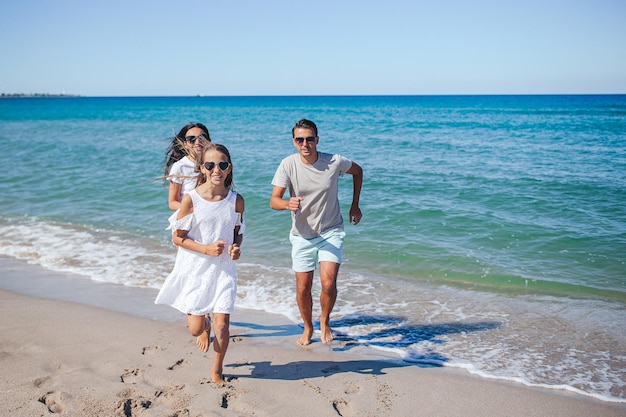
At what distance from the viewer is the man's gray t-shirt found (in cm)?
485

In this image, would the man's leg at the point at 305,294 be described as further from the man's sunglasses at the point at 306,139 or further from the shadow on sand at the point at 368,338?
the man's sunglasses at the point at 306,139

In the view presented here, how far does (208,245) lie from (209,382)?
3.70 ft

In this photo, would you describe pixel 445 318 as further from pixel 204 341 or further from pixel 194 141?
pixel 194 141

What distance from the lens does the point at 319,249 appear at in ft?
16.3

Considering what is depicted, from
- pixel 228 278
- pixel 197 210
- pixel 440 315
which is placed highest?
pixel 197 210

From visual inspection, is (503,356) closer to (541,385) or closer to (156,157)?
(541,385)

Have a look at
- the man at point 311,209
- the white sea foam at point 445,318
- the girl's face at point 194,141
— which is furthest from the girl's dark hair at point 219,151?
the white sea foam at point 445,318

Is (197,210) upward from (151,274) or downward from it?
upward

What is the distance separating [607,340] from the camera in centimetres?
528

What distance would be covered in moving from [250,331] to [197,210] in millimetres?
2003

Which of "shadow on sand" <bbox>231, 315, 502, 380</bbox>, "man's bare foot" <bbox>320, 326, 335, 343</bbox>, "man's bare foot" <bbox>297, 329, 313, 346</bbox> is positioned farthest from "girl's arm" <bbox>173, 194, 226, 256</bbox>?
"man's bare foot" <bbox>320, 326, 335, 343</bbox>

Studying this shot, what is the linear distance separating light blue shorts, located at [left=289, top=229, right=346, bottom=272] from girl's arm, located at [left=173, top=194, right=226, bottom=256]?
1.34 meters

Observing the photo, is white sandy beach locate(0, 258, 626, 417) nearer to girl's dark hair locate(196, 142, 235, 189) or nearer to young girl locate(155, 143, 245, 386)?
young girl locate(155, 143, 245, 386)

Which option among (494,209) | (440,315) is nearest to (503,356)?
(440,315)
